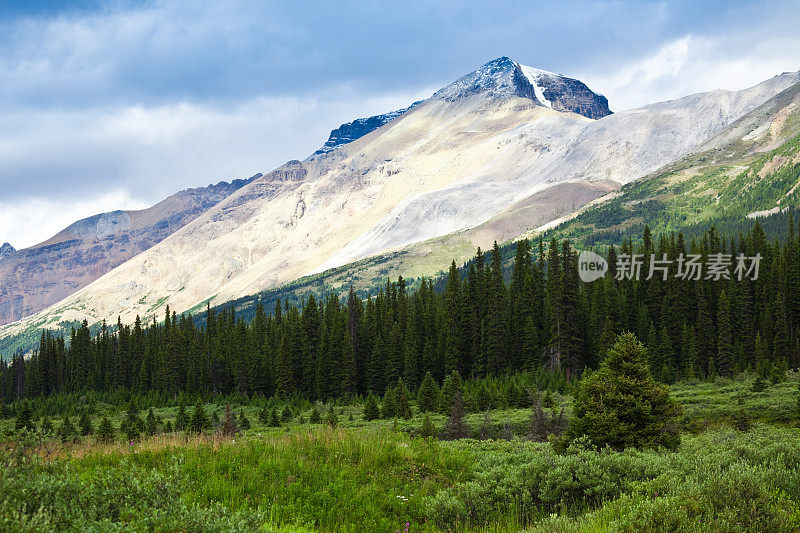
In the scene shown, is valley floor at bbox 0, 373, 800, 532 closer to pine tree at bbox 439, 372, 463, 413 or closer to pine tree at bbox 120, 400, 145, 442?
pine tree at bbox 120, 400, 145, 442

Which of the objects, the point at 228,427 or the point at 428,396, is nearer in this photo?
the point at 228,427

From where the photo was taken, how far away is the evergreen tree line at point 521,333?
259ft

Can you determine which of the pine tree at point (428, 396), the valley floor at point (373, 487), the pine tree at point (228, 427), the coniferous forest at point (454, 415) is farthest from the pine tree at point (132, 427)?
the pine tree at point (428, 396)

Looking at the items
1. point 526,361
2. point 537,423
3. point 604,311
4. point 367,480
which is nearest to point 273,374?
point 526,361

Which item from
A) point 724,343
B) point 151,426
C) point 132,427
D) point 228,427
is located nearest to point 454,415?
point 228,427

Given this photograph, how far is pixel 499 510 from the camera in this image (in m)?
12.0

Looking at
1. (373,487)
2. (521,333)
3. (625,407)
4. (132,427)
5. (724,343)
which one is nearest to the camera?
(373,487)

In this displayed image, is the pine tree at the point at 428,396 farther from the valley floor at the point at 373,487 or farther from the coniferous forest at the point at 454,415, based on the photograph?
the valley floor at the point at 373,487

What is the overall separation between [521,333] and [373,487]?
7530 centimetres

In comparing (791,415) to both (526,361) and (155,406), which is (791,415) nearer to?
(526,361)

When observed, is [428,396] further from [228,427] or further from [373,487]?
[373,487]

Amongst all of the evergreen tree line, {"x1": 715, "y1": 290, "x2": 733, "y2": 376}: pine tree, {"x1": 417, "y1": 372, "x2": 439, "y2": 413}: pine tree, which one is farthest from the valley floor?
{"x1": 715, "y1": 290, "x2": 733, "y2": 376}: pine tree

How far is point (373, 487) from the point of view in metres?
12.7

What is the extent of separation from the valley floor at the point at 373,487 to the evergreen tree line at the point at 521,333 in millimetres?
59825
